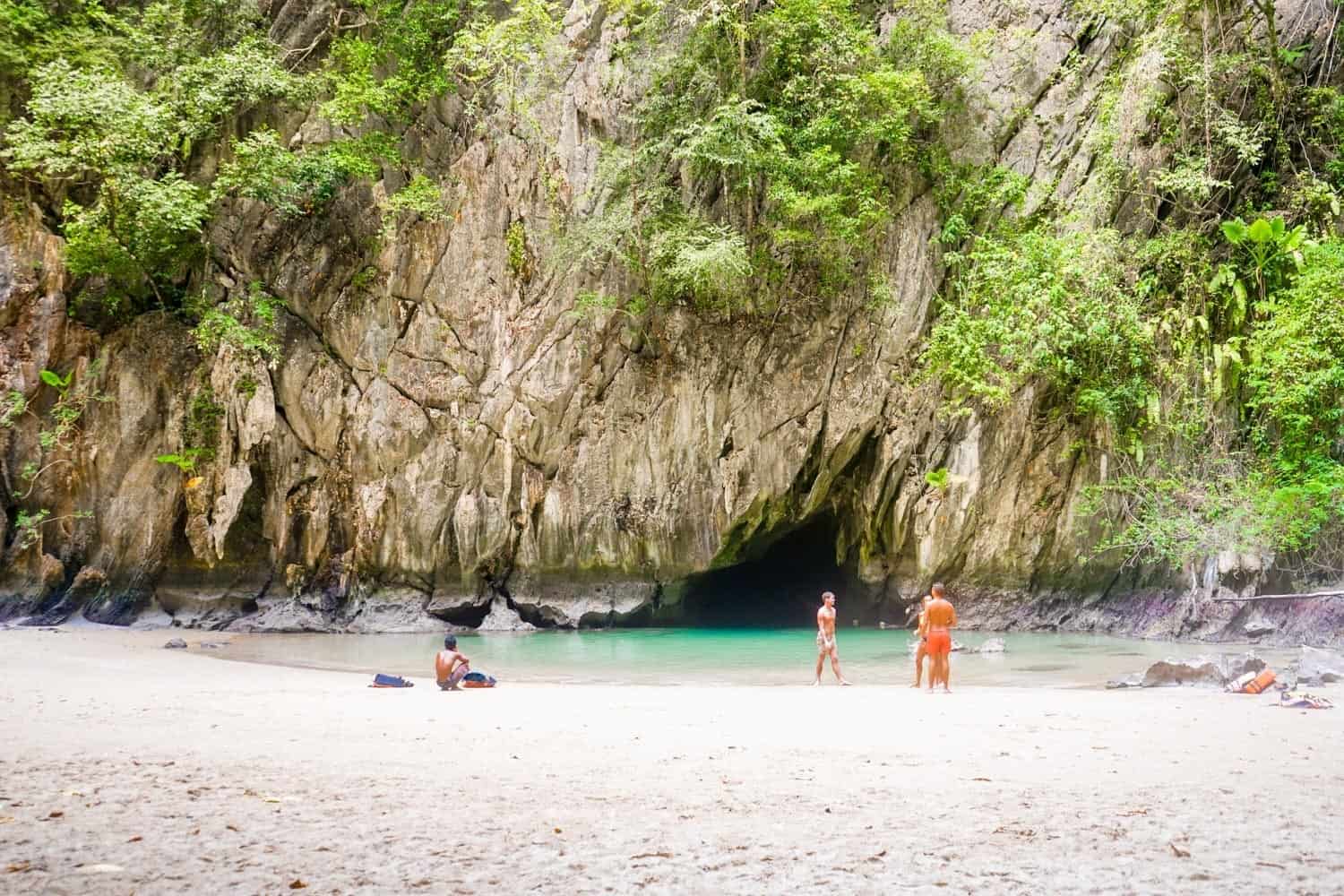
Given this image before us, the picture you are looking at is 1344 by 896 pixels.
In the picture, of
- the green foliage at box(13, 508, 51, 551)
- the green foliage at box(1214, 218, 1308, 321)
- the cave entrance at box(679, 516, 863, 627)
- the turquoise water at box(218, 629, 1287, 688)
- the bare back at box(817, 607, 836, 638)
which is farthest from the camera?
the cave entrance at box(679, 516, 863, 627)

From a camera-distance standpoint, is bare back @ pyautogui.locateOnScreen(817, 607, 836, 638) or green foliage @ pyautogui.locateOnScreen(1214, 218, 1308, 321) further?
green foliage @ pyautogui.locateOnScreen(1214, 218, 1308, 321)

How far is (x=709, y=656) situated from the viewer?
1491cm

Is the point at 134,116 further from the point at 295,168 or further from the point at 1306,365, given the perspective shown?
the point at 1306,365

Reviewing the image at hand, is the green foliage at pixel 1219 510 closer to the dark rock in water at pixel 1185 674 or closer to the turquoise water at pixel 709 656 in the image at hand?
the turquoise water at pixel 709 656

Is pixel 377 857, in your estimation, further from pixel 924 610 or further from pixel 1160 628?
pixel 1160 628

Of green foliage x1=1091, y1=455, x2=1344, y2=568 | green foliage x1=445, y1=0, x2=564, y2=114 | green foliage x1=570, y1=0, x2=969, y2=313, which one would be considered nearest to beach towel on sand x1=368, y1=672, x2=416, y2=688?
green foliage x1=570, y1=0, x2=969, y2=313

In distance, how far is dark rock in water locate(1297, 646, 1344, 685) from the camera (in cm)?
966

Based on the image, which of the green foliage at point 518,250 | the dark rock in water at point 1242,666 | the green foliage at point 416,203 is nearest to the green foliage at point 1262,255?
the dark rock in water at point 1242,666

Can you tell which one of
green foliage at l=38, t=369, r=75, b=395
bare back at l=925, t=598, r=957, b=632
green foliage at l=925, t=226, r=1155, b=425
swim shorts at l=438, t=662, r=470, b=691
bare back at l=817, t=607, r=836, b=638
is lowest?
swim shorts at l=438, t=662, r=470, b=691

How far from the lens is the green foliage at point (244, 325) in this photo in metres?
17.3

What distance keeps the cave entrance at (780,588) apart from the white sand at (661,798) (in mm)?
14598

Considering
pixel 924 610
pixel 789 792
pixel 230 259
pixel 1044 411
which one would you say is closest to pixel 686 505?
pixel 1044 411

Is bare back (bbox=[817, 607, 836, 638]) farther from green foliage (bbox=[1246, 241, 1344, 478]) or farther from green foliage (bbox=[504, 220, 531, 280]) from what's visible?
green foliage (bbox=[504, 220, 531, 280])

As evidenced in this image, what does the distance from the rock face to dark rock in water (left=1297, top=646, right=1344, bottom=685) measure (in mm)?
7815
